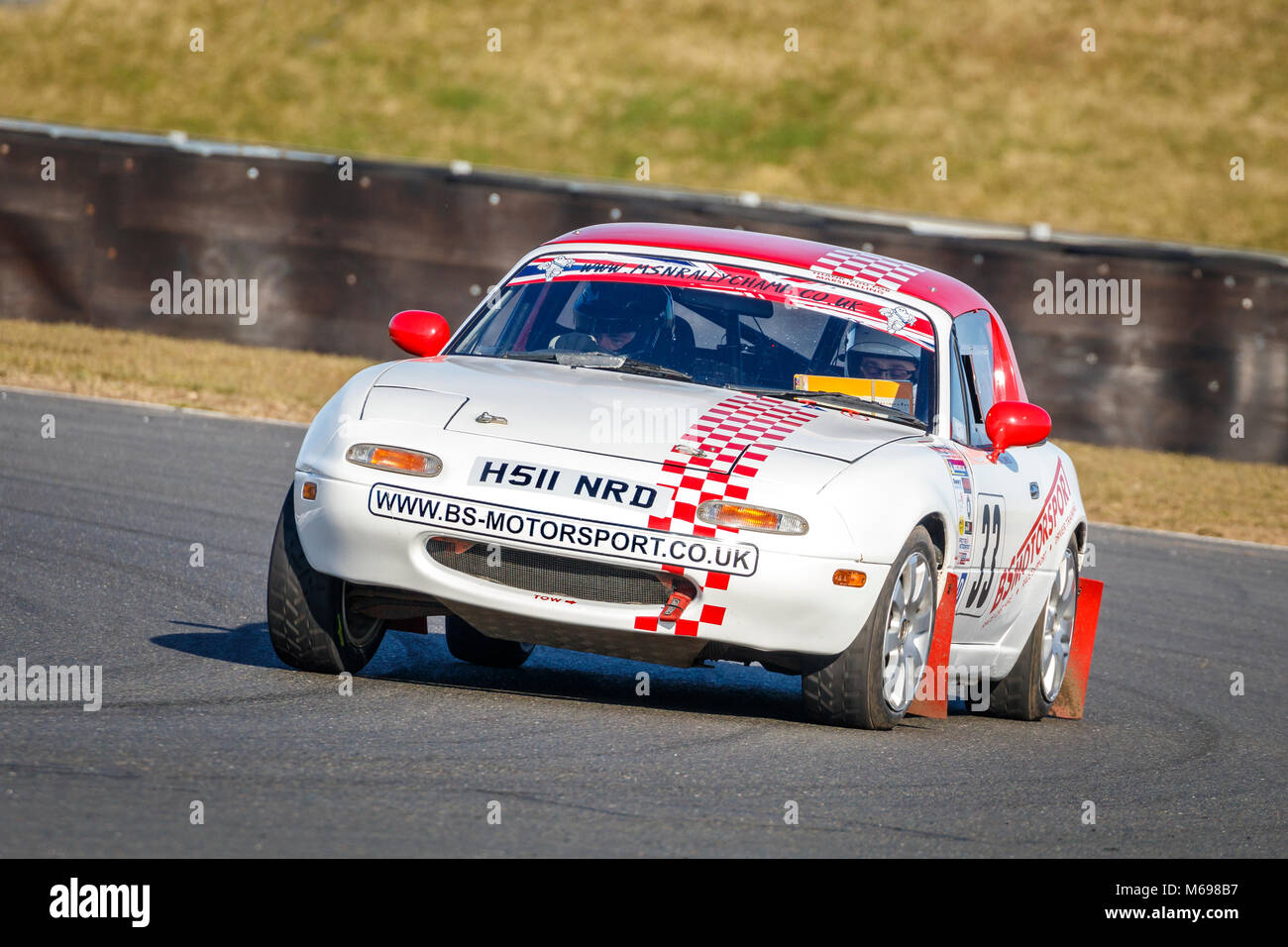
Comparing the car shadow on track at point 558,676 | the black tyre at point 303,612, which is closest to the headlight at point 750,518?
the car shadow on track at point 558,676

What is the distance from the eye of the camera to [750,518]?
19.0 ft

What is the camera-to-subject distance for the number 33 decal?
693cm

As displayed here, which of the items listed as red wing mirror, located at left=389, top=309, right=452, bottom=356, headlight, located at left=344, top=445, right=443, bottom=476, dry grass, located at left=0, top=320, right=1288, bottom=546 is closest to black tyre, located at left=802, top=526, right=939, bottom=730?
headlight, located at left=344, top=445, right=443, bottom=476

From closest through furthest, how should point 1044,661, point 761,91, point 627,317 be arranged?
point 627,317, point 1044,661, point 761,91

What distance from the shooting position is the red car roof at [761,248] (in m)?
7.30

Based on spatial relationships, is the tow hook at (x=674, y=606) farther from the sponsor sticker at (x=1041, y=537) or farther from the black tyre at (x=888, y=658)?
the sponsor sticker at (x=1041, y=537)

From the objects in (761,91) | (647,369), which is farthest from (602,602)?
(761,91)

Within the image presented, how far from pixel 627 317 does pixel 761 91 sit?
32.4 m

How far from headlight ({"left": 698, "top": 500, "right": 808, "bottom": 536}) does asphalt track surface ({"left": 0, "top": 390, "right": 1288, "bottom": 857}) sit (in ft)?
2.18

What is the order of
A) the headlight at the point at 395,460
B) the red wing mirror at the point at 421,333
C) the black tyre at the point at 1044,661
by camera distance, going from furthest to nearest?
the black tyre at the point at 1044,661 → the red wing mirror at the point at 421,333 → the headlight at the point at 395,460

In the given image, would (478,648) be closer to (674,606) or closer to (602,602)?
(602,602)

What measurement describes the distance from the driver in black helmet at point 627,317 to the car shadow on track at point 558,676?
1.20 metres
